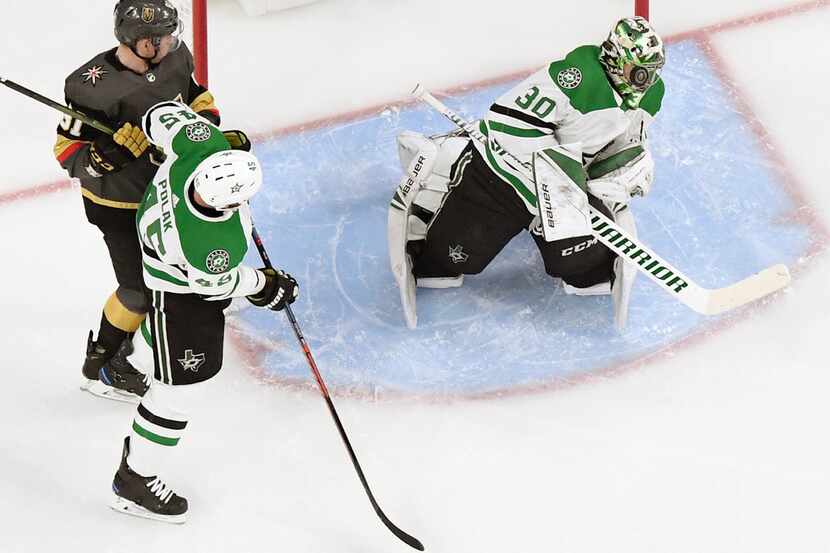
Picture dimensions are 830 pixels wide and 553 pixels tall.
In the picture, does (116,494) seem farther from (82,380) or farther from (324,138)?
(324,138)

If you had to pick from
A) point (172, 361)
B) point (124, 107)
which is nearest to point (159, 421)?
point (172, 361)

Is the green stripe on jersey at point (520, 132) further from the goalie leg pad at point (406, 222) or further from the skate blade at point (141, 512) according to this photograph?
the skate blade at point (141, 512)

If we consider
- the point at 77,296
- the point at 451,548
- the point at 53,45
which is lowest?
the point at 451,548

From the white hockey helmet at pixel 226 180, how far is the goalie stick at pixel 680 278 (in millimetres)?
995

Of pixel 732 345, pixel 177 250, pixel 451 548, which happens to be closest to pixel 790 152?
pixel 732 345

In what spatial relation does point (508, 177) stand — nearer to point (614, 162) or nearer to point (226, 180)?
point (614, 162)

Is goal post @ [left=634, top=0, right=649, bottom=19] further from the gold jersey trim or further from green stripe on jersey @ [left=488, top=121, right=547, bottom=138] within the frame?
the gold jersey trim

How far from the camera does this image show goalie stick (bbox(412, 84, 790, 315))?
4023mm

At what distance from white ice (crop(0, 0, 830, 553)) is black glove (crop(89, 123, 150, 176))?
82 centimetres

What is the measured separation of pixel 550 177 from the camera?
13.0ft

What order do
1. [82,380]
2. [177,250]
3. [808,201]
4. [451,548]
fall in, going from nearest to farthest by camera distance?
[177,250]
[451,548]
[82,380]
[808,201]

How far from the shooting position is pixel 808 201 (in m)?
4.73

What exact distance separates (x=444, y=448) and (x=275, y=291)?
2.33 ft

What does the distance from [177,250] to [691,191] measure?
6.54ft
